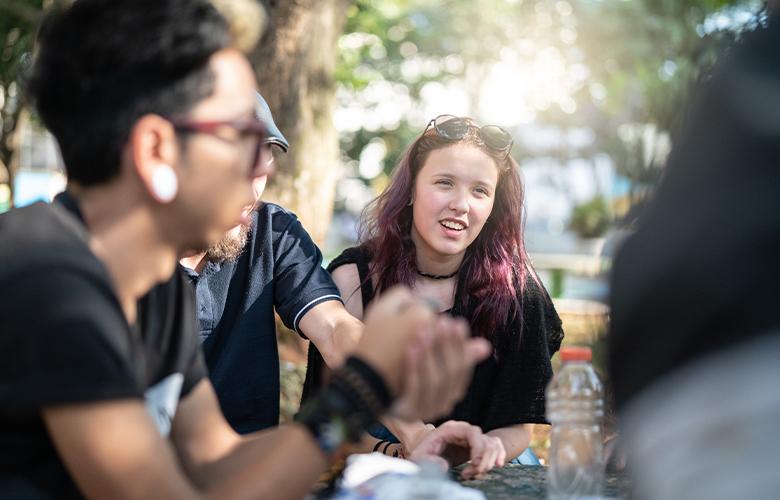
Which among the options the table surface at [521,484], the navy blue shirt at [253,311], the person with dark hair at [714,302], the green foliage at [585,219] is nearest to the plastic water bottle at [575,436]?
the table surface at [521,484]

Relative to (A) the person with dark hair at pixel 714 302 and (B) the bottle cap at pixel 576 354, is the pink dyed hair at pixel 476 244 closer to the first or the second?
(B) the bottle cap at pixel 576 354

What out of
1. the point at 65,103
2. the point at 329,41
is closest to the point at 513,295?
the point at 65,103

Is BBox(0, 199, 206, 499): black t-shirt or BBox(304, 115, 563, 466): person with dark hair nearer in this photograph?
BBox(0, 199, 206, 499): black t-shirt

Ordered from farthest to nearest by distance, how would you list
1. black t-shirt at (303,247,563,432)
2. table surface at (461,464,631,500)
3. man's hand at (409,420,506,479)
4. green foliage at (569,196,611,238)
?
green foliage at (569,196,611,238), black t-shirt at (303,247,563,432), man's hand at (409,420,506,479), table surface at (461,464,631,500)

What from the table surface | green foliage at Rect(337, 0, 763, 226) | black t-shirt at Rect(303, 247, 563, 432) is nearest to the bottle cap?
the table surface

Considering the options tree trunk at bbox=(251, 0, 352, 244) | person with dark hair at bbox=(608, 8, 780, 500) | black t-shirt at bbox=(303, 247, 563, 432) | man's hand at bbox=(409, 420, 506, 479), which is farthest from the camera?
tree trunk at bbox=(251, 0, 352, 244)

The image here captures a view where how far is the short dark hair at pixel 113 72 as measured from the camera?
154 cm

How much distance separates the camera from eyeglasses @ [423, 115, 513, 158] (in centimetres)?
365

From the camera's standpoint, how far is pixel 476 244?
370 cm

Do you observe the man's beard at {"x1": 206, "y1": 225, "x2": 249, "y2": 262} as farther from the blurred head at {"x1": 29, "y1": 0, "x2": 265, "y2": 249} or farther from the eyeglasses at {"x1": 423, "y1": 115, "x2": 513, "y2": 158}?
the blurred head at {"x1": 29, "y1": 0, "x2": 265, "y2": 249}

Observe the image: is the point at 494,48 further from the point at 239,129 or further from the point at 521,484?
the point at 239,129

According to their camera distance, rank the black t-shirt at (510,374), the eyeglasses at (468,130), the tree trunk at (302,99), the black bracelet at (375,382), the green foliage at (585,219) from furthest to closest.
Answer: the green foliage at (585,219), the tree trunk at (302,99), the eyeglasses at (468,130), the black t-shirt at (510,374), the black bracelet at (375,382)

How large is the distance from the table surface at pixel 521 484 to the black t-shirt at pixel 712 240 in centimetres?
95

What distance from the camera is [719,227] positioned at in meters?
1.18
